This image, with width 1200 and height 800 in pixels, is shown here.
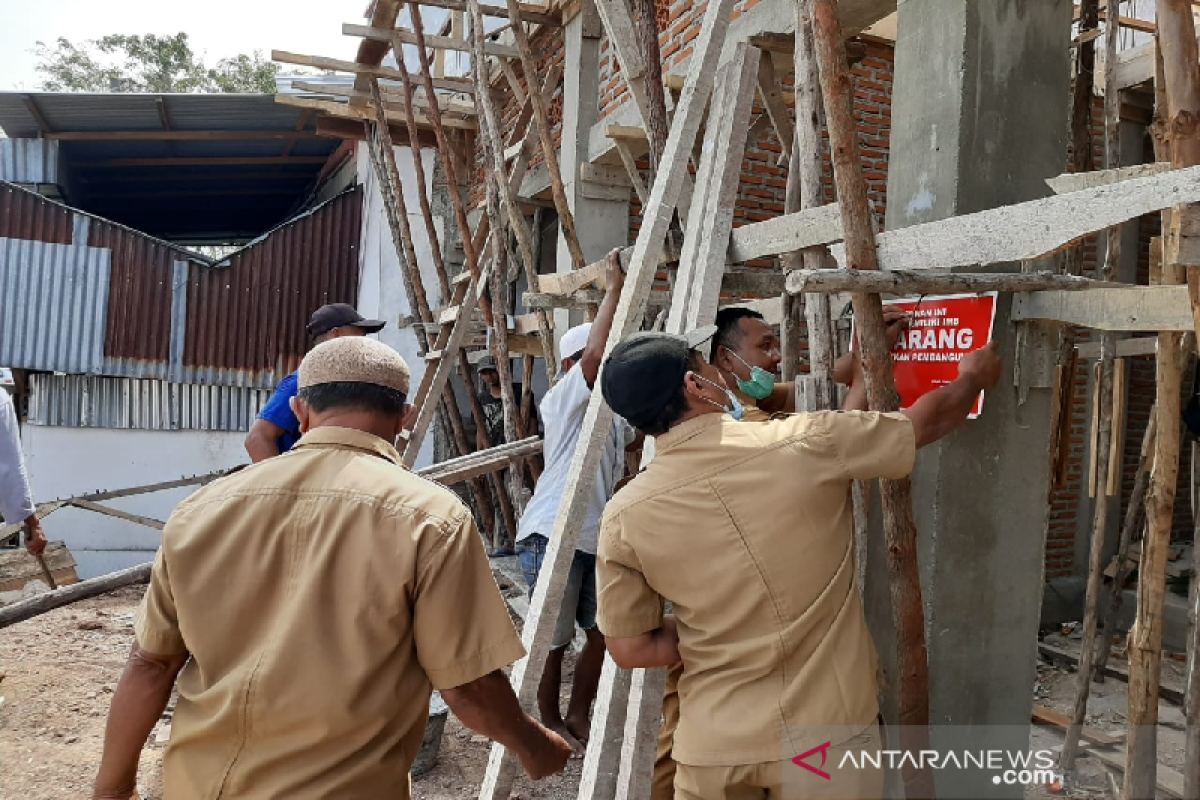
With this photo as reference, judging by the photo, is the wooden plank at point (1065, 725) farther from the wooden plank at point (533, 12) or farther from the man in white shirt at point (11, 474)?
the man in white shirt at point (11, 474)

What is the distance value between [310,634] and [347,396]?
50 cm

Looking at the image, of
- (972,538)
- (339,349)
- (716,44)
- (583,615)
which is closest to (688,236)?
(716,44)

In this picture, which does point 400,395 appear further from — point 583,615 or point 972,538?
point 583,615

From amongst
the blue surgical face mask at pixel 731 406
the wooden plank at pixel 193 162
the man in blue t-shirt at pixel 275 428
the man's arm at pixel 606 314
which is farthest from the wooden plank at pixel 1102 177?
the wooden plank at pixel 193 162

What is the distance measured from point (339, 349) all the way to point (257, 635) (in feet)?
1.98

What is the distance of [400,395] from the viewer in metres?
1.94

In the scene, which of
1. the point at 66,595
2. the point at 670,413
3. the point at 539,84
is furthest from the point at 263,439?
the point at 539,84

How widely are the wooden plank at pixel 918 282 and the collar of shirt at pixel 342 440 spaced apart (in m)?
1.02

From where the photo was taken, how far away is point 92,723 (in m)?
4.74

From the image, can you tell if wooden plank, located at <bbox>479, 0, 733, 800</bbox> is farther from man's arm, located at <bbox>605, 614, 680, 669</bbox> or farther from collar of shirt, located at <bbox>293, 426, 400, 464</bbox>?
collar of shirt, located at <bbox>293, 426, 400, 464</bbox>

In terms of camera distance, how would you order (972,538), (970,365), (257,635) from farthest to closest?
(972,538), (970,365), (257,635)

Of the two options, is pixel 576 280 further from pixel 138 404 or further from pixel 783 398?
pixel 138 404

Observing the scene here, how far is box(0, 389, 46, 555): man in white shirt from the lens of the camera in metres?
5.07

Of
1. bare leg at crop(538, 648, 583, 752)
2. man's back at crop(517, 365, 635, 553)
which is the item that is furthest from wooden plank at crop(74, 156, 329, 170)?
bare leg at crop(538, 648, 583, 752)
